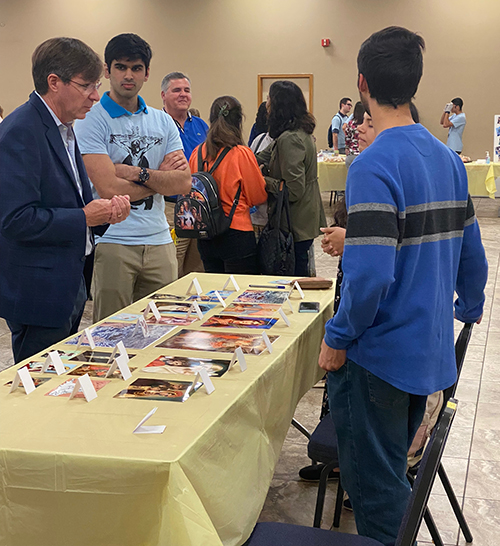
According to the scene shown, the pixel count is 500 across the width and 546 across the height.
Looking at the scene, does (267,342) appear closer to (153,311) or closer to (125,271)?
(153,311)

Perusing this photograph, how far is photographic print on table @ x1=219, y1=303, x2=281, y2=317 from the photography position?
244 centimetres

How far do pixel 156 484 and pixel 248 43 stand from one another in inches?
531

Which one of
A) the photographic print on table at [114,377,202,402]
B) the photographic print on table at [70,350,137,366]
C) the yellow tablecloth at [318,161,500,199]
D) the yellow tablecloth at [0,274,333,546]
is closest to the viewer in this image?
Answer: the yellow tablecloth at [0,274,333,546]

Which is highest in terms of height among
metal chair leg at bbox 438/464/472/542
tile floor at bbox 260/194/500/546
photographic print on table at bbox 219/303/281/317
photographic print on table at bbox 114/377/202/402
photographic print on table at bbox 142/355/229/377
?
photographic print on table at bbox 219/303/281/317

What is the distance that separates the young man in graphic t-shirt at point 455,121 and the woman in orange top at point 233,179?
30.7 feet

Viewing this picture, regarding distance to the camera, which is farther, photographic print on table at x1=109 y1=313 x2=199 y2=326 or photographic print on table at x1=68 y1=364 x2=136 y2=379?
photographic print on table at x1=109 y1=313 x2=199 y2=326

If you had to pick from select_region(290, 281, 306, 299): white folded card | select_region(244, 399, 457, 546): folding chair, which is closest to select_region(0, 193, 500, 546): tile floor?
select_region(290, 281, 306, 299): white folded card

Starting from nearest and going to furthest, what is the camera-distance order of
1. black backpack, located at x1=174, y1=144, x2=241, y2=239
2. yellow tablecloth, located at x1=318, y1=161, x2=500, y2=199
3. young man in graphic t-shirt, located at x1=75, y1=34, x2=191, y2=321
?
young man in graphic t-shirt, located at x1=75, y1=34, x2=191, y2=321, black backpack, located at x1=174, y1=144, x2=241, y2=239, yellow tablecloth, located at x1=318, y1=161, x2=500, y2=199

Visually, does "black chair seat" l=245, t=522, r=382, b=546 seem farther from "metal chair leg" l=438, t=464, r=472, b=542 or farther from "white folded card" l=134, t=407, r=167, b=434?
"metal chair leg" l=438, t=464, r=472, b=542

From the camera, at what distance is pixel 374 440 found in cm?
174

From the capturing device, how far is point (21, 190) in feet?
7.14

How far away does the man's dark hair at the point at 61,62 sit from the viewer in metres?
2.29

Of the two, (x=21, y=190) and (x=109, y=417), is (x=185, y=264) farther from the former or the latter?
(x=109, y=417)

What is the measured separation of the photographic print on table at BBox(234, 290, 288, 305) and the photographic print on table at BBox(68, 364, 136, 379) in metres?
0.85
